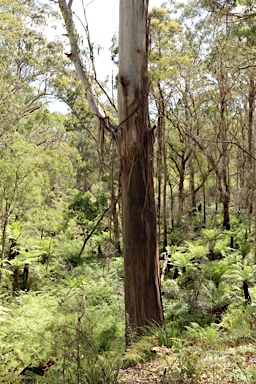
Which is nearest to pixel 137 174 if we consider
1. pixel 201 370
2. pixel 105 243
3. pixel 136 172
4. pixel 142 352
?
pixel 136 172

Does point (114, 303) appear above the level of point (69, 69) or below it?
below

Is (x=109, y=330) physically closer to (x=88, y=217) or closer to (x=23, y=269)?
(x=23, y=269)

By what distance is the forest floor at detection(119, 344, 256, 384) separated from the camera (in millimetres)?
3244

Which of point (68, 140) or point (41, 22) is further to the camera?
point (68, 140)

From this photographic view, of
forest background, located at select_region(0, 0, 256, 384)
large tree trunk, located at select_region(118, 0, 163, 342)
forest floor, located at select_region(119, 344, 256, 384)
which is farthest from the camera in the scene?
large tree trunk, located at select_region(118, 0, 163, 342)

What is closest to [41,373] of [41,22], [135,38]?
[135,38]

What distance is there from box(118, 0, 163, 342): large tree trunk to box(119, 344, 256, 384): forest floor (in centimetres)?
128

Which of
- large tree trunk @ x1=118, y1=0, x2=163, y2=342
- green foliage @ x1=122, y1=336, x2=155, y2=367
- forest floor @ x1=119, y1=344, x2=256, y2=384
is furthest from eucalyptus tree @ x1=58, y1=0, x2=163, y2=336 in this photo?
forest floor @ x1=119, y1=344, x2=256, y2=384

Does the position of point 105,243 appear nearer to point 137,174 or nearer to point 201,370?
point 137,174

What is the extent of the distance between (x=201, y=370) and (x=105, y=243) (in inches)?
654

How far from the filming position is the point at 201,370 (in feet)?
11.1

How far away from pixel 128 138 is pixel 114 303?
5459 millimetres

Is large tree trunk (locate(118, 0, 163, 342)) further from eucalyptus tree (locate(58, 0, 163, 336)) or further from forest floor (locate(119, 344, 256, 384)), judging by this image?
forest floor (locate(119, 344, 256, 384))

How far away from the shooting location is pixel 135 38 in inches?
209
